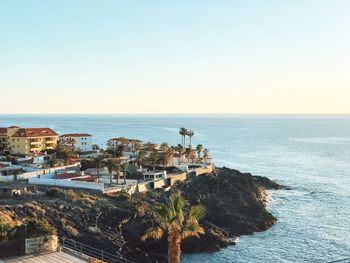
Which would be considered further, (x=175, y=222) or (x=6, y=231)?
(x=6, y=231)

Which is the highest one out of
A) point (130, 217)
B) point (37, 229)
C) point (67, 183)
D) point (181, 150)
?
point (37, 229)

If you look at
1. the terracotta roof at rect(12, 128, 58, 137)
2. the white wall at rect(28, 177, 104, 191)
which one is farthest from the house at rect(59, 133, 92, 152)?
the white wall at rect(28, 177, 104, 191)

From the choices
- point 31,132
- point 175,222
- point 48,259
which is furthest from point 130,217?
point 31,132

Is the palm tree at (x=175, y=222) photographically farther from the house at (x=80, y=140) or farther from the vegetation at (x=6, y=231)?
the house at (x=80, y=140)

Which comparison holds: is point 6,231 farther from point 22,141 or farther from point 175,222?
point 22,141

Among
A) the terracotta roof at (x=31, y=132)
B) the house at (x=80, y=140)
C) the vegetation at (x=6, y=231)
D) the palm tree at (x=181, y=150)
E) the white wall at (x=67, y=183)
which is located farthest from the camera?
the house at (x=80, y=140)

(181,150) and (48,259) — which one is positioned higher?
(48,259)

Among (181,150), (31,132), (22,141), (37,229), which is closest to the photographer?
(37,229)

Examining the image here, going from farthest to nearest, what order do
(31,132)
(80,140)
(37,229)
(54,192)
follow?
(80,140) < (31,132) < (54,192) < (37,229)

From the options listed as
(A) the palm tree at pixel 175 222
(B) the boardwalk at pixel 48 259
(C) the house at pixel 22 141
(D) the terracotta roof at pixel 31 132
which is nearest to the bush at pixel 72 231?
(B) the boardwalk at pixel 48 259

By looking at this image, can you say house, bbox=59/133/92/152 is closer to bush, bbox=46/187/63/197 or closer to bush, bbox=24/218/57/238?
bush, bbox=46/187/63/197
